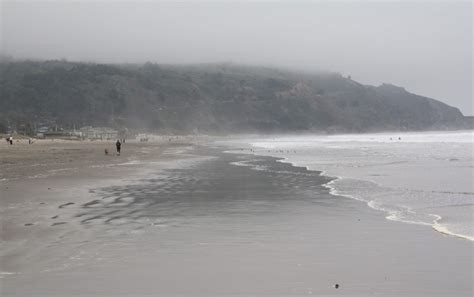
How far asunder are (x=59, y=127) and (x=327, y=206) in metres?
Answer: 168

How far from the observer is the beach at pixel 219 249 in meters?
7.21

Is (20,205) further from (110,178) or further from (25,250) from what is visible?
(110,178)

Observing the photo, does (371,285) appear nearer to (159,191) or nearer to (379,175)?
(159,191)

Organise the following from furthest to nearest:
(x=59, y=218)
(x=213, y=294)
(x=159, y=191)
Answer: (x=159, y=191) → (x=59, y=218) → (x=213, y=294)

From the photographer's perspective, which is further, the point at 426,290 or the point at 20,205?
the point at 20,205

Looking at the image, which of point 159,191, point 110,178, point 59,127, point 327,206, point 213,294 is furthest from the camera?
point 59,127

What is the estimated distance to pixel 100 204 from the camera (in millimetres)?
15305

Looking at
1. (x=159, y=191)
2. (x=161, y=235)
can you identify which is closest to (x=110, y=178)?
(x=159, y=191)

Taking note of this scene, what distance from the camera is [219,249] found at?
935 cm

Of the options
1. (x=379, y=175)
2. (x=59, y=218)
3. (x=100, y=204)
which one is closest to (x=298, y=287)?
(x=59, y=218)

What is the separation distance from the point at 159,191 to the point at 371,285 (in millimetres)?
12342

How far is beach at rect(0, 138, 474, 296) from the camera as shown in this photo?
721cm

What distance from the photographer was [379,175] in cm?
2466

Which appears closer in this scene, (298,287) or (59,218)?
(298,287)
